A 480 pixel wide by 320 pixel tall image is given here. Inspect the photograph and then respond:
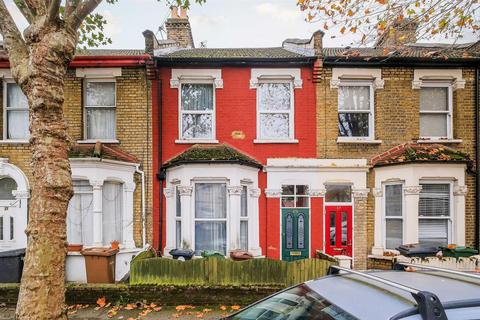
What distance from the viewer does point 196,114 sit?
966 cm

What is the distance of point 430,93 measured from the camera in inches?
387

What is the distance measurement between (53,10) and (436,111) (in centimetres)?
994

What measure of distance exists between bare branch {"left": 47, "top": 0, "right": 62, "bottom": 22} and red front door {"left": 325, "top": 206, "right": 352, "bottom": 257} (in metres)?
7.93

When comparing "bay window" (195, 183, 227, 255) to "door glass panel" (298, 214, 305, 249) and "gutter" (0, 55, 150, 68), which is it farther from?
"gutter" (0, 55, 150, 68)

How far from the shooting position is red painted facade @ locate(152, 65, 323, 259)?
31.1ft

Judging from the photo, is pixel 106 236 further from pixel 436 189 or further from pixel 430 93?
pixel 430 93

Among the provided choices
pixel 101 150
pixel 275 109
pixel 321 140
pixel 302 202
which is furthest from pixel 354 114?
pixel 101 150

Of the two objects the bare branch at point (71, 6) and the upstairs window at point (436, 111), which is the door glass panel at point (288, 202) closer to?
the upstairs window at point (436, 111)

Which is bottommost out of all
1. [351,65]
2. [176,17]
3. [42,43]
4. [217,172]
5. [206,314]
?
[206,314]

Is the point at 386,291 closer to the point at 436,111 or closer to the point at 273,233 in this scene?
the point at 273,233

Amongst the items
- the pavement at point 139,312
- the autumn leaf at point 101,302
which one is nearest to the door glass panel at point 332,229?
the pavement at point 139,312

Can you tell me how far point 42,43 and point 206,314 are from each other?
5022 mm

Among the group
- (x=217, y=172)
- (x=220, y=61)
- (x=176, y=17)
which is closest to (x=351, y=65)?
(x=220, y=61)

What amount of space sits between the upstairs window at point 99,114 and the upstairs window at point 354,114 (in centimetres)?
673
